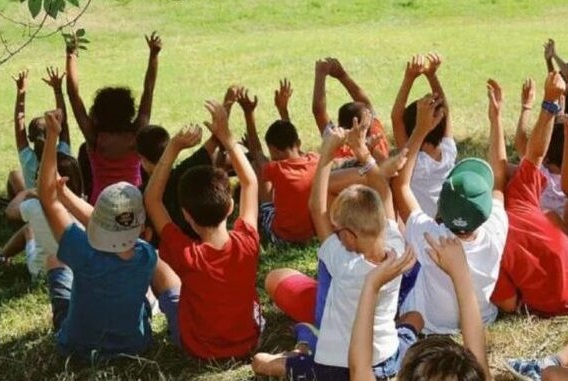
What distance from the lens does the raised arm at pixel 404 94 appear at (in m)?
5.93

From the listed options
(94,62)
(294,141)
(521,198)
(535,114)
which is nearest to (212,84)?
(94,62)

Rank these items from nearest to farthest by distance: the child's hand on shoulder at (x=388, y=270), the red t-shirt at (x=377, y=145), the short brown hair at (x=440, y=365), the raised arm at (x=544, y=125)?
the short brown hair at (x=440, y=365), the child's hand on shoulder at (x=388, y=270), the raised arm at (x=544, y=125), the red t-shirt at (x=377, y=145)

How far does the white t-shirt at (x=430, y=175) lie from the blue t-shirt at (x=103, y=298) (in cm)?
195

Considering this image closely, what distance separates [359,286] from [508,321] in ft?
4.10

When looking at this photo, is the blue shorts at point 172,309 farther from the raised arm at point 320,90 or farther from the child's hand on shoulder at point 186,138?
the raised arm at point 320,90

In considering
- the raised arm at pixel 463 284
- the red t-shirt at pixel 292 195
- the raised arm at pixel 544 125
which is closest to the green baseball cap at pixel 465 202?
the raised arm at pixel 544 125

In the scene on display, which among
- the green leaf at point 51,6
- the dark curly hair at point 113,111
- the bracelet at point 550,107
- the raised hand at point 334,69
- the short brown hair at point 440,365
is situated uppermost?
the green leaf at point 51,6

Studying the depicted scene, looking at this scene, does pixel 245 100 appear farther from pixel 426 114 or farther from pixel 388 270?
pixel 388 270

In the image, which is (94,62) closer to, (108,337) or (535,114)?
(535,114)

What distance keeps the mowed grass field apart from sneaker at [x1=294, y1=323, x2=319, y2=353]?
1.00ft

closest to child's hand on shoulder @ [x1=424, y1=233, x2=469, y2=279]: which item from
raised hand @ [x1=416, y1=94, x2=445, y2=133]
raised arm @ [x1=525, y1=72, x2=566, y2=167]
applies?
raised hand @ [x1=416, y1=94, x2=445, y2=133]

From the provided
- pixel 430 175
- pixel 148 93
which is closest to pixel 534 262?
pixel 430 175

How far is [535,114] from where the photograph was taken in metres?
10.9

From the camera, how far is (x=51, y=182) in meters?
5.03
